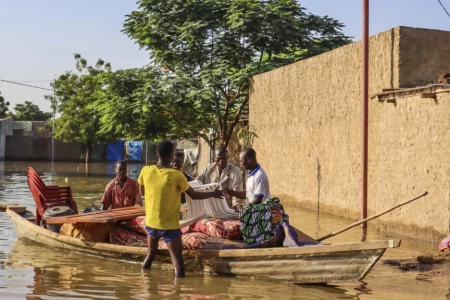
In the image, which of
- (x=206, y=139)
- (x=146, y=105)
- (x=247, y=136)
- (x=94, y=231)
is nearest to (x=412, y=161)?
(x=94, y=231)

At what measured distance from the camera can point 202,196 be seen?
25.5 feet

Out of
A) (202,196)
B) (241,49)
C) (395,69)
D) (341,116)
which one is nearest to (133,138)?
(241,49)

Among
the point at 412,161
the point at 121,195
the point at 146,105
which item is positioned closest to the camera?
the point at 121,195

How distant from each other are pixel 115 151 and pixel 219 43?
1112 inches

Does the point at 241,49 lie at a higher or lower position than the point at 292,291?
higher

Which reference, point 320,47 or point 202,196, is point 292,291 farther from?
point 320,47

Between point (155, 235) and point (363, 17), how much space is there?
6593 millimetres

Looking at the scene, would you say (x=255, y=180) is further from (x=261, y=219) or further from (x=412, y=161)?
(x=412, y=161)

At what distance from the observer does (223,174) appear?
361 inches

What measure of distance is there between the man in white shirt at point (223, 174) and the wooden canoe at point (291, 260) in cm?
125

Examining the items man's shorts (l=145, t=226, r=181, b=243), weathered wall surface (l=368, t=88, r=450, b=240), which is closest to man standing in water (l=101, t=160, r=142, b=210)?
man's shorts (l=145, t=226, r=181, b=243)

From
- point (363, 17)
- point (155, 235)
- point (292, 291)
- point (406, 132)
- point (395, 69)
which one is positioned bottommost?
point (292, 291)

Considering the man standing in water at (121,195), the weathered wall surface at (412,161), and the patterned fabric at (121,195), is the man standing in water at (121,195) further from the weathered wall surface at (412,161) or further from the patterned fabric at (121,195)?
the weathered wall surface at (412,161)

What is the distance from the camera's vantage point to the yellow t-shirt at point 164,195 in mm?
7559
